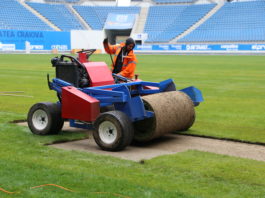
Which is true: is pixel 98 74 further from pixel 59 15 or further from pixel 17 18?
pixel 59 15

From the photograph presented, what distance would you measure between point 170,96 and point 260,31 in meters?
49.0

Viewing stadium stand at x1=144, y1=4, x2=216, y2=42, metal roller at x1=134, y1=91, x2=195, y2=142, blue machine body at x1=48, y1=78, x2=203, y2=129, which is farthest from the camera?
stadium stand at x1=144, y1=4, x2=216, y2=42

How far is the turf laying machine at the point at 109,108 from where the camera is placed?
6.34m

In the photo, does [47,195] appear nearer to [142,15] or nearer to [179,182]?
[179,182]

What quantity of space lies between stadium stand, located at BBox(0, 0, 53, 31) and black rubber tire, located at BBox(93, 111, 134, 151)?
50.6 m

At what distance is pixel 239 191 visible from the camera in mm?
4562

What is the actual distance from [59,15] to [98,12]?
23.4 ft

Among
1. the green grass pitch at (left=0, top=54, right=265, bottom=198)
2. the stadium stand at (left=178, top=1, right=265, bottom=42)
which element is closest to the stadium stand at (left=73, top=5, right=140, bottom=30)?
the stadium stand at (left=178, top=1, right=265, bottom=42)

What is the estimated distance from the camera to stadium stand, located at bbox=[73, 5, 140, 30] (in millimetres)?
65500

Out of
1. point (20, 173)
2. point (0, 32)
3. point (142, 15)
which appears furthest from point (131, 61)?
point (142, 15)

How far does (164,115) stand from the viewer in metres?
6.64

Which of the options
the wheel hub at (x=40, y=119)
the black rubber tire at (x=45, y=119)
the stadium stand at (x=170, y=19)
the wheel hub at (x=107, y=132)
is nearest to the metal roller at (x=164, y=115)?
the wheel hub at (x=107, y=132)

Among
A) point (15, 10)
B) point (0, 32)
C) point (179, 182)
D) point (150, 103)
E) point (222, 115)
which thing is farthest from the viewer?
point (15, 10)

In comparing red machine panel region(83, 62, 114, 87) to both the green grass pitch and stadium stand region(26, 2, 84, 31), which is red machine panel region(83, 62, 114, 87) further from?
stadium stand region(26, 2, 84, 31)
